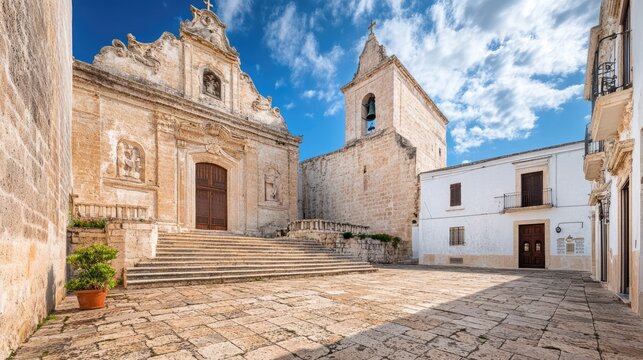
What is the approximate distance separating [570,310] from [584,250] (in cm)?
881

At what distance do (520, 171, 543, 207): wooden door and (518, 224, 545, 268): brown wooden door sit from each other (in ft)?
3.25

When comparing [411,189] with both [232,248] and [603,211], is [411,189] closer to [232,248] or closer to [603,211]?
[603,211]

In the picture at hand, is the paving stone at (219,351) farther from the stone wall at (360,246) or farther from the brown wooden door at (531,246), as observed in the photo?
the brown wooden door at (531,246)

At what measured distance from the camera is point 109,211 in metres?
7.52

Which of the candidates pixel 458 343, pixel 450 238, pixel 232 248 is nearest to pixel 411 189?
pixel 450 238

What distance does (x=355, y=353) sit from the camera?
2723 mm

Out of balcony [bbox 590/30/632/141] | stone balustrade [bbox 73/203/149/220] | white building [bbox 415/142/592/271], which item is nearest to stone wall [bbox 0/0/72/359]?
stone balustrade [bbox 73/203/149/220]

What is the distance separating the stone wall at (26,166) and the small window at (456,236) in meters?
14.1

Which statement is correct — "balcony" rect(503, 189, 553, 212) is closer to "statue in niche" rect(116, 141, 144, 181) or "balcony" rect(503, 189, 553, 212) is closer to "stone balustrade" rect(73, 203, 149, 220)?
"stone balustrade" rect(73, 203, 149, 220)

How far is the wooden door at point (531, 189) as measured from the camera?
12.0m

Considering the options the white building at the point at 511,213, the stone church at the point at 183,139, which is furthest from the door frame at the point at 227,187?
the white building at the point at 511,213

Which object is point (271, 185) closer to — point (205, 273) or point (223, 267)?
point (223, 267)

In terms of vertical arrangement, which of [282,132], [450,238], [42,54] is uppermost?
[282,132]

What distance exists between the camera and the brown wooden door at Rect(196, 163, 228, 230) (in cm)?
1253
